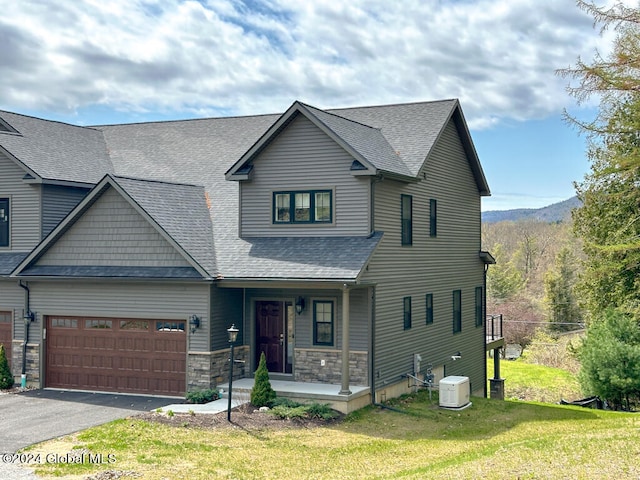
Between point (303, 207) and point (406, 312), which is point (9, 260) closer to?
point (303, 207)

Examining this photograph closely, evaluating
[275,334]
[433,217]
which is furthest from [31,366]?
[433,217]

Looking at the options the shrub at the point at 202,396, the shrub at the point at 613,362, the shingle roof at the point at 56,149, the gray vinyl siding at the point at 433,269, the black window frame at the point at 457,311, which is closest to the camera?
the shrub at the point at 202,396

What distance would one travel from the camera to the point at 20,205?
23766 mm

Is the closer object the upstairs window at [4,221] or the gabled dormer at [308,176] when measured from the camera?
the gabled dormer at [308,176]

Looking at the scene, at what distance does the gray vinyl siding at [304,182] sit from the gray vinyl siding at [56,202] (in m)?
6.10

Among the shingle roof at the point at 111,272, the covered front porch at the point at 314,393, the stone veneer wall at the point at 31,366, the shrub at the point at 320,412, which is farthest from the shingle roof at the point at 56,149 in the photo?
the shrub at the point at 320,412

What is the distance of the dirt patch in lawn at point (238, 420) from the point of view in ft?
56.7

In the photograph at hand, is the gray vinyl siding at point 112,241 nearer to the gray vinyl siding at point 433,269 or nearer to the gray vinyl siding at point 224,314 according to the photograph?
the gray vinyl siding at point 224,314

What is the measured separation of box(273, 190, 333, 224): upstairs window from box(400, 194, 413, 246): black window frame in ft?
8.60

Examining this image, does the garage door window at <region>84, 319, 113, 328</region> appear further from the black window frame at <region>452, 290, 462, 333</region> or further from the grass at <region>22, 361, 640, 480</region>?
the black window frame at <region>452, 290, 462, 333</region>

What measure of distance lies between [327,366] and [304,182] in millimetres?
5250

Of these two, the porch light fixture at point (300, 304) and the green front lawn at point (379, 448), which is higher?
the porch light fixture at point (300, 304)

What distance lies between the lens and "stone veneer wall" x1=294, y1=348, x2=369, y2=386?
66.2ft

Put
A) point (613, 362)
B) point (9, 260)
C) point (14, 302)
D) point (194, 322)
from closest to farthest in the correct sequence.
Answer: point (194, 322) → point (14, 302) → point (9, 260) → point (613, 362)
